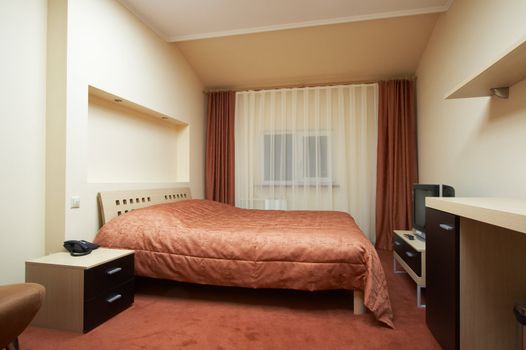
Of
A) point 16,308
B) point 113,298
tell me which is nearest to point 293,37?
point 113,298

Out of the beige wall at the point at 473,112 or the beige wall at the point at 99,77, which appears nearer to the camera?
the beige wall at the point at 473,112

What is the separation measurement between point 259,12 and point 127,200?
7.97 ft

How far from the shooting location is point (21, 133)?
78.2 inches

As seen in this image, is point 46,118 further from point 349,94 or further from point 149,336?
point 349,94

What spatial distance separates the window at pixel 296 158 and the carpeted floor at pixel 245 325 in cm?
213

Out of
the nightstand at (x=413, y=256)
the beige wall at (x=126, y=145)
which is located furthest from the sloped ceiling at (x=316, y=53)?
the nightstand at (x=413, y=256)

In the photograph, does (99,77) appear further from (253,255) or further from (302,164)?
(302,164)

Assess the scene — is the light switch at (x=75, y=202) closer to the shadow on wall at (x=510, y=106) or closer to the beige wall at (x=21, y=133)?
the beige wall at (x=21, y=133)

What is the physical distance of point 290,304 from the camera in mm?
2096

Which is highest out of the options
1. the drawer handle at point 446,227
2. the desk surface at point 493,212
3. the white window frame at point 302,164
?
the white window frame at point 302,164

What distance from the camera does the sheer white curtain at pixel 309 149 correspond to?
4.10 metres

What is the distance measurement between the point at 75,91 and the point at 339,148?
3.28 m

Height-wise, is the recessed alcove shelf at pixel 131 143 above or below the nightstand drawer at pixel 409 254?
above

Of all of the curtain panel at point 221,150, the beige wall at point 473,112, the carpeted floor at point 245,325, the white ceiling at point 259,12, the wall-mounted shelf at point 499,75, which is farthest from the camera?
the curtain panel at point 221,150
